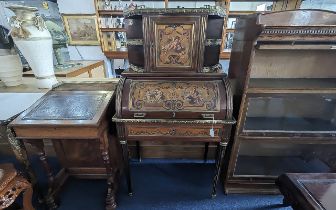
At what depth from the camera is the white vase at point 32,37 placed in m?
1.59

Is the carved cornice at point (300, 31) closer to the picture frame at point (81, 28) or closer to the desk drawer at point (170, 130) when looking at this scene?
the desk drawer at point (170, 130)

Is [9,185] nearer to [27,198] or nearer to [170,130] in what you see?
[27,198]

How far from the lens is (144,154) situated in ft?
7.29

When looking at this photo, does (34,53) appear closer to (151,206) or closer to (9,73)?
(9,73)

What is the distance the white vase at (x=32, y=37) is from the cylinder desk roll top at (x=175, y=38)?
889 mm

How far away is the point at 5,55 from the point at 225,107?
2101 mm

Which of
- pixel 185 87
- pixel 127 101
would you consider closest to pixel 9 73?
pixel 127 101

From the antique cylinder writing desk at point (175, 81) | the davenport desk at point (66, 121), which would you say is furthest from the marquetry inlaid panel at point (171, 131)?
the davenport desk at point (66, 121)

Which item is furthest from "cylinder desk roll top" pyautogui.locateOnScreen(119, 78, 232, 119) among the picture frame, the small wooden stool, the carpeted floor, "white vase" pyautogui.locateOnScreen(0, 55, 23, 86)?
the picture frame

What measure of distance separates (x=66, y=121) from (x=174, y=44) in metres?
0.93

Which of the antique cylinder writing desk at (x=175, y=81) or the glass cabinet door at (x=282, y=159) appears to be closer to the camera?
the antique cylinder writing desk at (x=175, y=81)

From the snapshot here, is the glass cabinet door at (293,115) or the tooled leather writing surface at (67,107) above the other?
the tooled leather writing surface at (67,107)

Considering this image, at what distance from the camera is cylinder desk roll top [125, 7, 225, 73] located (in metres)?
1.30

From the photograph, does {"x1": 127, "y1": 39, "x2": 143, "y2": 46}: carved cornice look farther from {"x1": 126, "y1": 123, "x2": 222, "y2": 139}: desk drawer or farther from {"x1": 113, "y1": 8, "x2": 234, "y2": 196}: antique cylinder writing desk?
{"x1": 126, "y1": 123, "x2": 222, "y2": 139}: desk drawer
